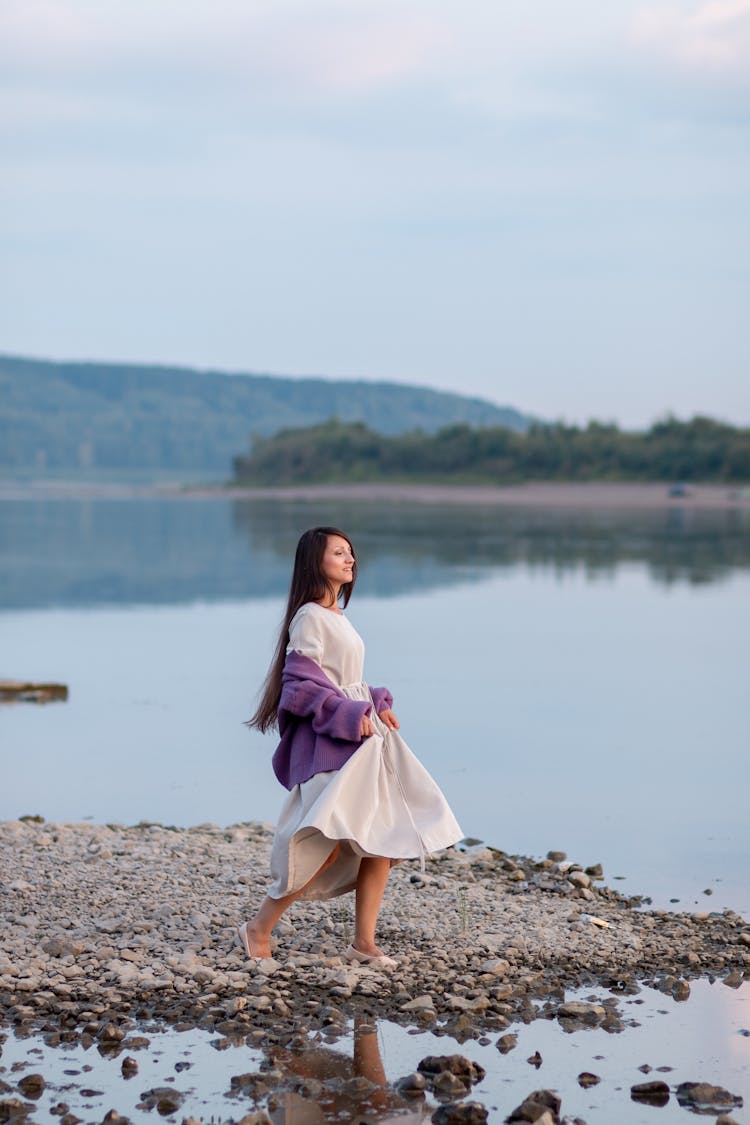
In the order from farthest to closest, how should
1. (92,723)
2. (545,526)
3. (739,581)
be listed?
(545,526)
(739,581)
(92,723)

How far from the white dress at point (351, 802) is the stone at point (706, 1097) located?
1170 mm

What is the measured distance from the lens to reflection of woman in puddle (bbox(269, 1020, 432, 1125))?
4094 mm

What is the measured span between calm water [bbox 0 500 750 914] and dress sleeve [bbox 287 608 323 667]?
2.10 meters

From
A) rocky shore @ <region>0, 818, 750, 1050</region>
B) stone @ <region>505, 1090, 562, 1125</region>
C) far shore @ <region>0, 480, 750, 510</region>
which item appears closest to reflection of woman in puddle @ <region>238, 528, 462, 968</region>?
rocky shore @ <region>0, 818, 750, 1050</region>

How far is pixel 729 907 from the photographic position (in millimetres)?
6238

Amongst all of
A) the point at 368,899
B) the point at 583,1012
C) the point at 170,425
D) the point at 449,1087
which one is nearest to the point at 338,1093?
the point at 449,1087

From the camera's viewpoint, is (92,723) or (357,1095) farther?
(92,723)

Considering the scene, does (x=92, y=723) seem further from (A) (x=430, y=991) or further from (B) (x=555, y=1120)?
(B) (x=555, y=1120)

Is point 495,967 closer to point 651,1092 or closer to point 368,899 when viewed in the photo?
point 368,899

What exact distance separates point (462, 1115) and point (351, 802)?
51.0 inches

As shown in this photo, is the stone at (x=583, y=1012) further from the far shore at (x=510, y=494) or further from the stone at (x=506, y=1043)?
the far shore at (x=510, y=494)

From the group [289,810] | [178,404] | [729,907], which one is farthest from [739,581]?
[178,404]

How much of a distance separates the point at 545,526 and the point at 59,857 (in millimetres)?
37057

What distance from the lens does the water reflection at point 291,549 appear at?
22.0 metres
